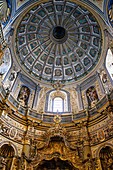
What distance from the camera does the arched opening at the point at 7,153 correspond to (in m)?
14.6

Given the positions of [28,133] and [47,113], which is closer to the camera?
[28,133]

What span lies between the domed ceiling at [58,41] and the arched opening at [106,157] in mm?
10562

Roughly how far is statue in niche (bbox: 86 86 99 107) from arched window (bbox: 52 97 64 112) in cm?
342

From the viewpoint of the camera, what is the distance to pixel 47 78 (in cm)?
2427

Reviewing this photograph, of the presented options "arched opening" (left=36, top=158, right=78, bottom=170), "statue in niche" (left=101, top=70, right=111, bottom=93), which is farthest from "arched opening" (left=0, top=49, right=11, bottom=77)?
"statue in niche" (left=101, top=70, right=111, bottom=93)

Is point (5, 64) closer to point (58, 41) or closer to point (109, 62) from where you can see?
point (58, 41)

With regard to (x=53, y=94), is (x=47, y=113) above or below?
below

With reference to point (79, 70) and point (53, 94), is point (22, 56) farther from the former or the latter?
point (79, 70)

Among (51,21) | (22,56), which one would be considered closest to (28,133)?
(22,56)

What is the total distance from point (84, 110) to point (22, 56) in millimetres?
10752

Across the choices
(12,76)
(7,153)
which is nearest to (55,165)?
(7,153)

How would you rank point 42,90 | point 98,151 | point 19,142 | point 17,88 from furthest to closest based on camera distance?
point 42,90, point 17,88, point 19,142, point 98,151

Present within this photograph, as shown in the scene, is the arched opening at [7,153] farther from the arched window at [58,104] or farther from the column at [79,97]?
the column at [79,97]

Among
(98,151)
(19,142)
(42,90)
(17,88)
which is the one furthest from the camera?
(42,90)
